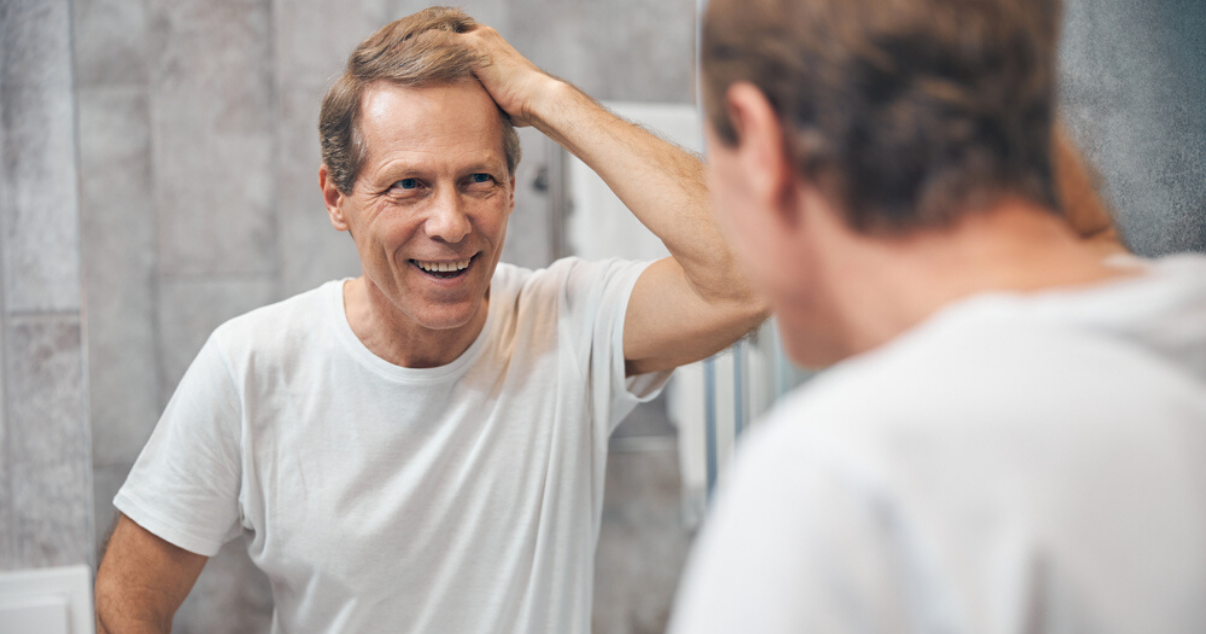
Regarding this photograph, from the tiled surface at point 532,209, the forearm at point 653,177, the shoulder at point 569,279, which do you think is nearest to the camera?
the forearm at point 653,177

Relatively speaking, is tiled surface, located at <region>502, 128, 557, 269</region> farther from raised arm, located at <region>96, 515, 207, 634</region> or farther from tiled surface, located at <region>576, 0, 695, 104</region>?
raised arm, located at <region>96, 515, 207, 634</region>

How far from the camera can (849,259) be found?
1.33 ft

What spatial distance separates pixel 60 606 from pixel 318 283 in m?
0.55

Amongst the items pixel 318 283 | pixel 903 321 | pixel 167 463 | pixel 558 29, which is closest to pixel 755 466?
pixel 903 321

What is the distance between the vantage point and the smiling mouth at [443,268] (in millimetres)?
1013

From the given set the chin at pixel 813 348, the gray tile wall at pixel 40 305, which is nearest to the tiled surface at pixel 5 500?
the gray tile wall at pixel 40 305

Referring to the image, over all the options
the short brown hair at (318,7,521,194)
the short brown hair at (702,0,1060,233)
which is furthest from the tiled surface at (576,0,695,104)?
the short brown hair at (702,0,1060,233)

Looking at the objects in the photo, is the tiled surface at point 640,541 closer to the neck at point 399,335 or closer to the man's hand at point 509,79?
the neck at point 399,335

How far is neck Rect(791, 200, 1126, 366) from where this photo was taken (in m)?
0.37

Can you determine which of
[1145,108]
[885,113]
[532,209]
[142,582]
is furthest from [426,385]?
[1145,108]

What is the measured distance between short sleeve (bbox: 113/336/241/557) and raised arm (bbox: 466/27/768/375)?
19.4 inches

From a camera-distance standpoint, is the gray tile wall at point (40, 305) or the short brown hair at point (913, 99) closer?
the short brown hair at point (913, 99)

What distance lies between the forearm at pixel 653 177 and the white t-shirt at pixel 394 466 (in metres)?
0.11

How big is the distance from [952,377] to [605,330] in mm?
761
